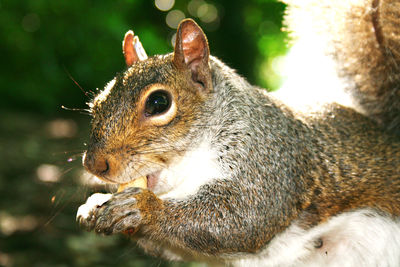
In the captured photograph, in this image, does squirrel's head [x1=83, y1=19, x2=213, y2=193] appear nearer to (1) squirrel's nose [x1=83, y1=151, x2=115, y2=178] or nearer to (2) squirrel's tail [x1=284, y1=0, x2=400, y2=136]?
(1) squirrel's nose [x1=83, y1=151, x2=115, y2=178]

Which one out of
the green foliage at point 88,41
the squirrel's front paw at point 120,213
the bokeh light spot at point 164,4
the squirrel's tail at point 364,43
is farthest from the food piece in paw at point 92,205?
the bokeh light spot at point 164,4

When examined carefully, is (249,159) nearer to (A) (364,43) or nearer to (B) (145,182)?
(B) (145,182)

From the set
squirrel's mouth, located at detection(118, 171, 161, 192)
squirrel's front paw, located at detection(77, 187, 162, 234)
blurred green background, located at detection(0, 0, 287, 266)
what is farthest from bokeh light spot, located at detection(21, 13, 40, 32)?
squirrel's front paw, located at detection(77, 187, 162, 234)

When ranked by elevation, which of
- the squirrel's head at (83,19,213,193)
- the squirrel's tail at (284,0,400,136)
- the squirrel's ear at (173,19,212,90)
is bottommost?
the squirrel's head at (83,19,213,193)

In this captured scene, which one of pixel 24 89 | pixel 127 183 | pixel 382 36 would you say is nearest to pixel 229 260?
pixel 127 183

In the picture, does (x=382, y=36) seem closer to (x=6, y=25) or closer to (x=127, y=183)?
(x=127, y=183)

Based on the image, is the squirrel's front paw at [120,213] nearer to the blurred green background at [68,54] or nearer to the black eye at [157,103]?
the black eye at [157,103]

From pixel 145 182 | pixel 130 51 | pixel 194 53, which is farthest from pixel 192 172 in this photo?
pixel 130 51

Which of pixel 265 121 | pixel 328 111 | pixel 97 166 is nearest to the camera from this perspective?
pixel 97 166
